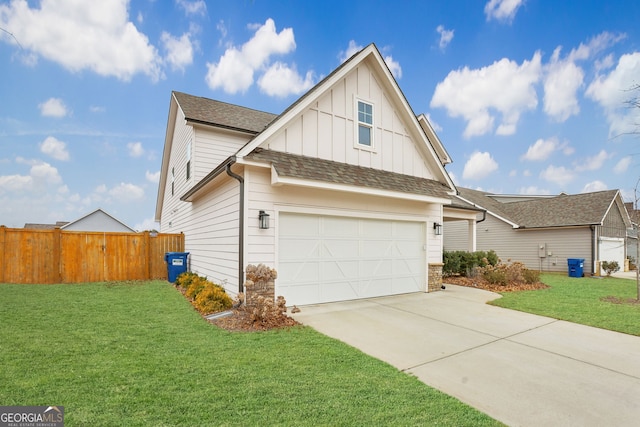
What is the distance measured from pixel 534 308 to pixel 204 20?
13984mm

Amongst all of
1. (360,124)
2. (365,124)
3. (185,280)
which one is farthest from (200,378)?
(365,124)

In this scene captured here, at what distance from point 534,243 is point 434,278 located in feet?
42.2

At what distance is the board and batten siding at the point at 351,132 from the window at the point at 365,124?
0.15 m

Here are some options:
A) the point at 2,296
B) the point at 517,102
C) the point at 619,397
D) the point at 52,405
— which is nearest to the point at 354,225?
the point at 619,397

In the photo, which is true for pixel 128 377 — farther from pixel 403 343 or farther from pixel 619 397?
pixel 619 397

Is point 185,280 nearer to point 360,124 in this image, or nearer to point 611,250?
point 360,124

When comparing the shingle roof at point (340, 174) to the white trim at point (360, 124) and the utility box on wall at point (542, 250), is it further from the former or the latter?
the utility box on wall at point (542, 250)

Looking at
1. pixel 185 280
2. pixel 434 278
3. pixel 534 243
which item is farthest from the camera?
pixel 534 243

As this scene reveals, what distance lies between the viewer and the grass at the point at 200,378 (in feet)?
9.38

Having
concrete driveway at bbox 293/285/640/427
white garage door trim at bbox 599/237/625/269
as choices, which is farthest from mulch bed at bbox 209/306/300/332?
white garage door trim at bbox 599/237/625/269

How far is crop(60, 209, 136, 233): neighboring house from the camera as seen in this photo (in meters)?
30.5

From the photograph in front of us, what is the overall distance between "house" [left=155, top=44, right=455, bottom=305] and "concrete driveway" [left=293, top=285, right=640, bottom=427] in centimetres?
139

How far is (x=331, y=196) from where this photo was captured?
8.15 metres

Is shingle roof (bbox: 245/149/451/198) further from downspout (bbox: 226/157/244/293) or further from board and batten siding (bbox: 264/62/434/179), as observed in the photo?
downspout (bbox: 226/157/244/293)
